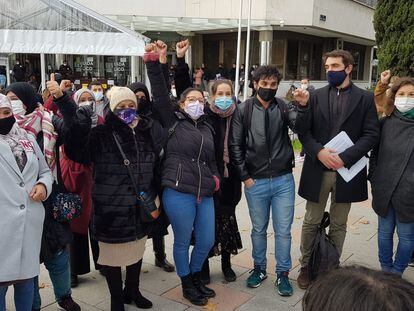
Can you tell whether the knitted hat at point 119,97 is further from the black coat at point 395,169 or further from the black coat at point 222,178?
the black coat at point 395,169

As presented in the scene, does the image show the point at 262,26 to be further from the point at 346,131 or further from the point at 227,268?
the point at 227,268

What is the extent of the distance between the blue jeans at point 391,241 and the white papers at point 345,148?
441mm

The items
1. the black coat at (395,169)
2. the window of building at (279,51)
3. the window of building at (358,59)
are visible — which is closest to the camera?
the black coat at (395,169)

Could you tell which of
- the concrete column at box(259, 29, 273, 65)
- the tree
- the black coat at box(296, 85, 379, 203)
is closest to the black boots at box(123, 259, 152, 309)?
the black coat at box(296, 85, 379, 203)

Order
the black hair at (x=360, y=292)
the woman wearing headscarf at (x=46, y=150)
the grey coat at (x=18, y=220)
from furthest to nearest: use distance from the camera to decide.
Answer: the woman wearing headscarf at (x=46, y=150), the grey coat at (x=18, y=220), the black hair at (x=360, y=292)

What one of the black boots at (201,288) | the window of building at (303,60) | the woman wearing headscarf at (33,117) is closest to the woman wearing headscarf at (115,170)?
the woman wearing headscarf at (33,117)

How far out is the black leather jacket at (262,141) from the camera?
152 inches

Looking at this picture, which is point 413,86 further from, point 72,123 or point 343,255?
point 72,123

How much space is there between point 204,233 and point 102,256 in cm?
87

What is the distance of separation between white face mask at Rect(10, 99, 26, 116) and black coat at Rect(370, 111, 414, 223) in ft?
9.74

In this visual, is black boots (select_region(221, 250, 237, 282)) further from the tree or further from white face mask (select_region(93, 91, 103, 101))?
the tree

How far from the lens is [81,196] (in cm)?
397

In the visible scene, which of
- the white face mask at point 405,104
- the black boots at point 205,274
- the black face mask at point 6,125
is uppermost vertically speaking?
the white face mask at point 405,104

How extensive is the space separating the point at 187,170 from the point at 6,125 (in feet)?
4.60
